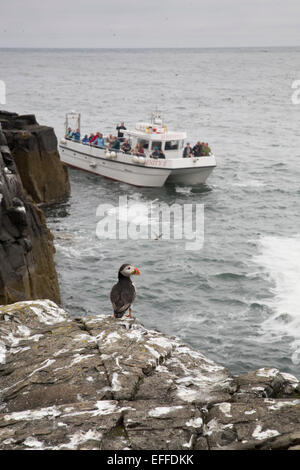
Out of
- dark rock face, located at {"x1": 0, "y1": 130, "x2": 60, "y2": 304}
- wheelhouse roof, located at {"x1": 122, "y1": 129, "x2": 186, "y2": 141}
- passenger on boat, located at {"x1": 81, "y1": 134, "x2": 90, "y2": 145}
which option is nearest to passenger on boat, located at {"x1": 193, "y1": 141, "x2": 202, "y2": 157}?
wheelhouse roof, located at {"x1": 122, "y1": 129, "x2": 186, "y2": 141}

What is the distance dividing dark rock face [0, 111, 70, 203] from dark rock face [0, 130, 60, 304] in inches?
411

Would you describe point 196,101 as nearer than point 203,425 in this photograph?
No

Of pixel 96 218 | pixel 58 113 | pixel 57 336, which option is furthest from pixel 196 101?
pixel 57 336

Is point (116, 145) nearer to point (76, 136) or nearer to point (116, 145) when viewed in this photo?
point (116, 145)

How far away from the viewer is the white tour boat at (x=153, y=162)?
3672 cm

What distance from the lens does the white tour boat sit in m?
36.7

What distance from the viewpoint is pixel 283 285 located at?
22141 millimetres

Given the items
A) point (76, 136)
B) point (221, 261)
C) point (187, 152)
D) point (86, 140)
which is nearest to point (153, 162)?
point (187, 152)

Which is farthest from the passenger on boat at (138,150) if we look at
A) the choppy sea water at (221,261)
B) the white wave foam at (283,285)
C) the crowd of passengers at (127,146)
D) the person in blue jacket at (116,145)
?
the white wave foam at (283,285)

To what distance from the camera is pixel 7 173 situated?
1717 centimetres

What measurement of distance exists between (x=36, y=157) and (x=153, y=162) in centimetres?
917
